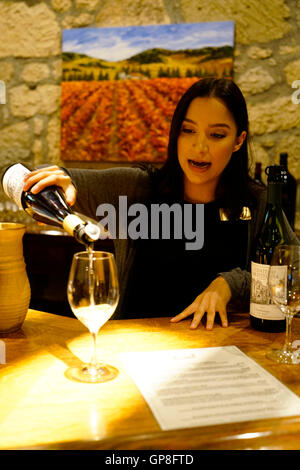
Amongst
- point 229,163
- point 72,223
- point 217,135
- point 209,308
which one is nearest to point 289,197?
point 229,163

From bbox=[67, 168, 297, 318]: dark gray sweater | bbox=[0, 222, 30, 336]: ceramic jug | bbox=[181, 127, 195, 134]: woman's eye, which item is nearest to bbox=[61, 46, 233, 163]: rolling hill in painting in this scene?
bbox=[67, 168, 297, 318]: dark gray sweater

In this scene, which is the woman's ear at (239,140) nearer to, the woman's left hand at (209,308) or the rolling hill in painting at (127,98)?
the woman's left hand at (209,308)

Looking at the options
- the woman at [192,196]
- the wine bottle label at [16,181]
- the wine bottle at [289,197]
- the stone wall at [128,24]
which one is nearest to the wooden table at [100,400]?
the wine bottle label at [16,181]

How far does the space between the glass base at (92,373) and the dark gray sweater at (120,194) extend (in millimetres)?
685

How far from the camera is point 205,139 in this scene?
1.39 meters

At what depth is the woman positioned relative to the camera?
1.42 m

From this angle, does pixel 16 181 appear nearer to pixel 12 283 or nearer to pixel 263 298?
pixel 12 283

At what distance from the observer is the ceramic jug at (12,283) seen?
2.97ft

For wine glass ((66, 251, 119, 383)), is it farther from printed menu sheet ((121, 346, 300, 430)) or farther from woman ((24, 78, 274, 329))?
woman ((24, 78, 274, 329))

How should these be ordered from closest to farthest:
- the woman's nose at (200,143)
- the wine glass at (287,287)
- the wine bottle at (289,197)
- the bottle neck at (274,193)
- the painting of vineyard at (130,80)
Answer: the wine glass at (287,287) < the bottle neck at (274,193) < the woman's nose at (200,143) < the wine bottle at (289,197) < the painting of vineyard at (130,80)

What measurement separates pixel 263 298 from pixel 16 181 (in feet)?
2.10

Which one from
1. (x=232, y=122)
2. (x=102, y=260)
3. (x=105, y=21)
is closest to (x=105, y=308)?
(x=102, y=260)

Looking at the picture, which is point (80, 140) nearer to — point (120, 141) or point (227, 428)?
point (120, 141)

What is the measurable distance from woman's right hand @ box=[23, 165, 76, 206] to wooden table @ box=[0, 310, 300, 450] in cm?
31
